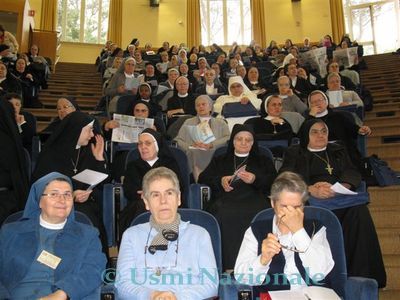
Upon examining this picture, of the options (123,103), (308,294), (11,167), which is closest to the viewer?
(308,294)

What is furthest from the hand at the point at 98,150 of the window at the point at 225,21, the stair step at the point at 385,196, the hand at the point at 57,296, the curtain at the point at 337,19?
the curtain at the point at 337,19

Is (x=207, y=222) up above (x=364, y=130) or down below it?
below

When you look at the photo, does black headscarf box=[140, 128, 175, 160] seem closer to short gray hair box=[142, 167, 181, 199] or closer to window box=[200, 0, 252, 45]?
short gray hair box=[142, 167, 181, 199]

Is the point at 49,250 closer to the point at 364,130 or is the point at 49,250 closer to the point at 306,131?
the point at 306,131

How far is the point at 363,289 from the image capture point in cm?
182

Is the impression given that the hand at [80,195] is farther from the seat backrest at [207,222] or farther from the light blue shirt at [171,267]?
the light blue shirt at [171,267]

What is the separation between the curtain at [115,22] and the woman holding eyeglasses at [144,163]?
12838mm

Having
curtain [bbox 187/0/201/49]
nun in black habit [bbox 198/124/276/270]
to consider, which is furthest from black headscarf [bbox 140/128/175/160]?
curtain [bbox 187/0/201/49]

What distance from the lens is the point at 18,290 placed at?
211cm

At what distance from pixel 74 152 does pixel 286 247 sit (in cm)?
218

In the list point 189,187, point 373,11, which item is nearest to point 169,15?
point 373,11

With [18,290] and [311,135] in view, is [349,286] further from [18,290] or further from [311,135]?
[311,135]

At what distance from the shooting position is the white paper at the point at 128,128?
15.1 feet

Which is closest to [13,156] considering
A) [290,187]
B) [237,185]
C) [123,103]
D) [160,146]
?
[160,146]
